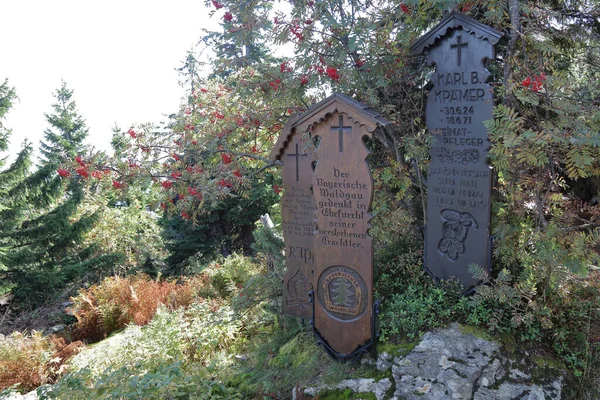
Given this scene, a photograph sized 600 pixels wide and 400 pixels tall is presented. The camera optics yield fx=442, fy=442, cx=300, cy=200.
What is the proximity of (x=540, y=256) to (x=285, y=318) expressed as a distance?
3.09 m

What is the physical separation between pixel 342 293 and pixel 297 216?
132cm

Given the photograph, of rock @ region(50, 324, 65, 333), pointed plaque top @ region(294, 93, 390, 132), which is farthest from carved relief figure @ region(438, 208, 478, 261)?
rock @ region(50, 324, 65, 333)

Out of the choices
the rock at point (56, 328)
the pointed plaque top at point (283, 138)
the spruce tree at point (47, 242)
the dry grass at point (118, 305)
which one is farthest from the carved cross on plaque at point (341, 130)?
the spruce tree at point (47, 242)

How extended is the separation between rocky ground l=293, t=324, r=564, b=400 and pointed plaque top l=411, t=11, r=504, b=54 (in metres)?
2.87

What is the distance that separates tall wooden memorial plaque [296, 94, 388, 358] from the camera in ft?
13.2

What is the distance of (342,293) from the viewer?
14.1 feet

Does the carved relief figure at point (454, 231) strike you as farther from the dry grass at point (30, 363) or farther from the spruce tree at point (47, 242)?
the spruce tree at point (47, 242)

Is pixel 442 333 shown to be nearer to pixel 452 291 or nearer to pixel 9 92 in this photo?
pixel 452 291

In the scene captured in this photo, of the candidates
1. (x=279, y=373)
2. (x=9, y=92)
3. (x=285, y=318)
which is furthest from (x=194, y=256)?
(x=279, y=373)

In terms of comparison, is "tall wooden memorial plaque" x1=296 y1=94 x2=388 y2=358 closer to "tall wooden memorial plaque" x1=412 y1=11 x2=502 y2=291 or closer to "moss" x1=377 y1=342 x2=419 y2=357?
"moss" x1=377 y1=342 x2=419 y2=357

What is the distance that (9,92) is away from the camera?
10.8 m

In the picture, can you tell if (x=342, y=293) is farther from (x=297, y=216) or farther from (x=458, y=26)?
(x=458, y=26)

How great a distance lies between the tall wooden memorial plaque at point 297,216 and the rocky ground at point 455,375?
1.60m

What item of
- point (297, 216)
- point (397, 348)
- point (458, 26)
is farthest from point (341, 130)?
point (397, 348)
